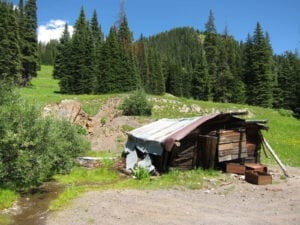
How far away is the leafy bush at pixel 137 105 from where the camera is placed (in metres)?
39.6

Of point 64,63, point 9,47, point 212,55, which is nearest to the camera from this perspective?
point 9,47

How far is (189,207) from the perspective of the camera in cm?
1540

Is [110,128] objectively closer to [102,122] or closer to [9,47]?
[102,122]

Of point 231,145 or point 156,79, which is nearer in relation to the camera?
point 231,145

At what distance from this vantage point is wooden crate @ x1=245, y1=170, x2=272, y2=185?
19.9 m

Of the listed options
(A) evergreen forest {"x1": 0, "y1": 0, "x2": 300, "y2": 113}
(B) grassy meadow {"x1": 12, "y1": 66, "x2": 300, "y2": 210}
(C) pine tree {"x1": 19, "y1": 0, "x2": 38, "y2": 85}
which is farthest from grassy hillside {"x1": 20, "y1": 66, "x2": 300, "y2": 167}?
(C) pine tree {"x1": 19, "y1": 0, "x2": 38, "y2": 85}

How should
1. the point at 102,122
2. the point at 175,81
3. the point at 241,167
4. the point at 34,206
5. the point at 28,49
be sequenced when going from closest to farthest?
the point at 34,206 < the point at 241,167 < the point at 102,122 < the point at 28,49 < the point at 175,81

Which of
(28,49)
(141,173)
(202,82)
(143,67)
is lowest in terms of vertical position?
(141,173)

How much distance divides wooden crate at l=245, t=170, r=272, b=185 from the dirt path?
0.53 m

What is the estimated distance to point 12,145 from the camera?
1756 centimetres

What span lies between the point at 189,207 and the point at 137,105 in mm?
24861

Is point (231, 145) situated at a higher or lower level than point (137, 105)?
lower

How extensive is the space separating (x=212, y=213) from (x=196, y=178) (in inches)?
241

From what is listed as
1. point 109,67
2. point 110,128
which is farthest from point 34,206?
point 109,67
